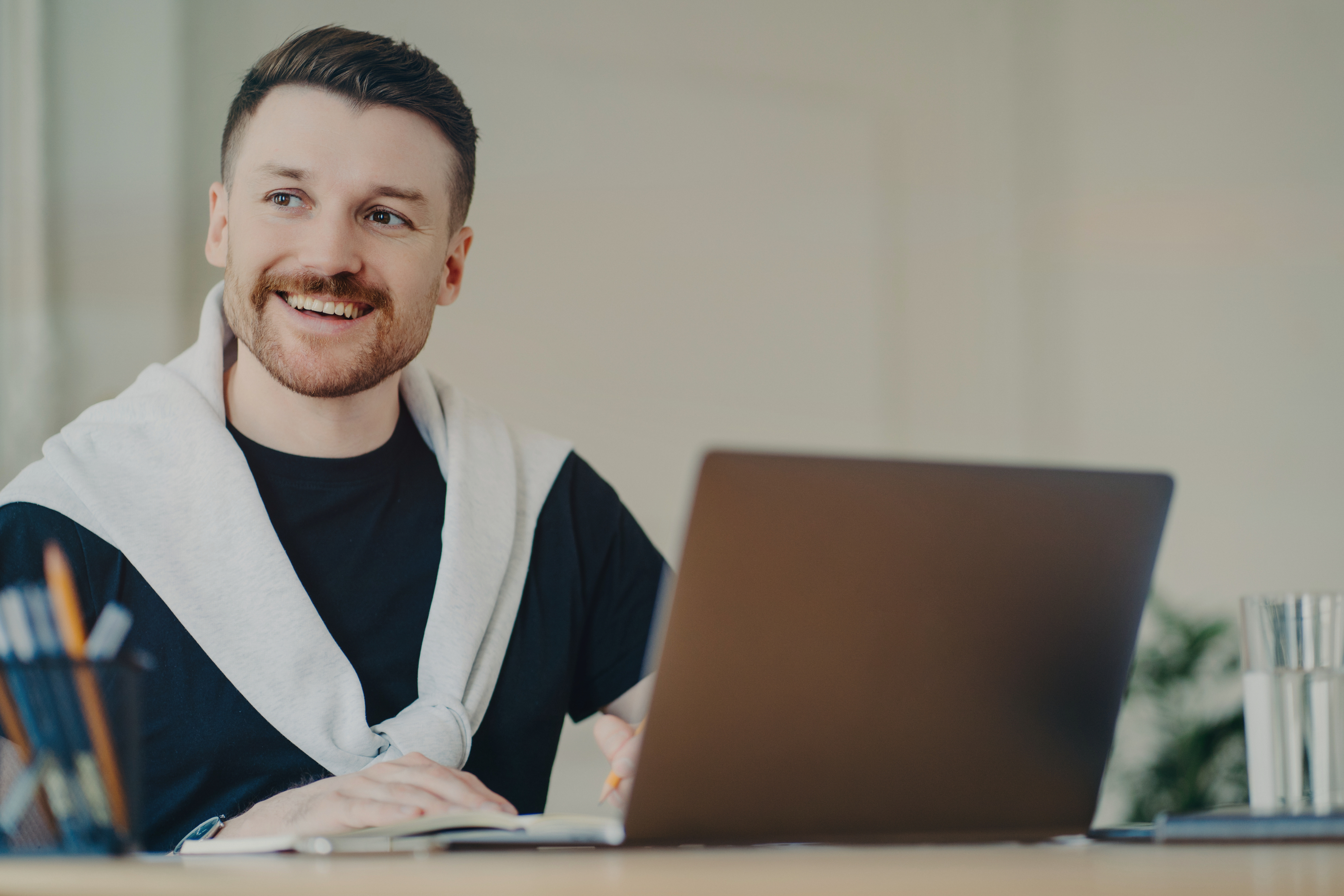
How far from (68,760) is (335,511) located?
3.20ft

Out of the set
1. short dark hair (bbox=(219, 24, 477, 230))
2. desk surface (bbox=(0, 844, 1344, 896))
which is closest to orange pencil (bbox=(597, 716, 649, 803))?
desk surface (bbox=(0, 844, 1344, 896))

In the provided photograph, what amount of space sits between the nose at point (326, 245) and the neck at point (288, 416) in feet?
0.50

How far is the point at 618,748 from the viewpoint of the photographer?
1.05 meters

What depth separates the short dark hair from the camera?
164 cm

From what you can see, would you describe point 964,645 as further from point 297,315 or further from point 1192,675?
point 1192,675

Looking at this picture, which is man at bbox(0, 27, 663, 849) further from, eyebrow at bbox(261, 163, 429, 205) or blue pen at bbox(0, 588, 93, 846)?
blue pen at bbox(0, 588, 93, 846)

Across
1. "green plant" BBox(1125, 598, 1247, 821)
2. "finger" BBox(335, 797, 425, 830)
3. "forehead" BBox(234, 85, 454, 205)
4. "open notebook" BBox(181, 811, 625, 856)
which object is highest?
"forehead" BBox(234, 85, 454, 205)

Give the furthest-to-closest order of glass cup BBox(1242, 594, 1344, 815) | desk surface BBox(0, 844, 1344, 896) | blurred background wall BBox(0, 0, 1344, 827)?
blurred background wall BBox(0, 0, 1344, 827) < glass cup BBox(1242, 594, 1344, 815) < desk surface BBox(0, 844, 1344, 896)

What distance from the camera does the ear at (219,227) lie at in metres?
1.70

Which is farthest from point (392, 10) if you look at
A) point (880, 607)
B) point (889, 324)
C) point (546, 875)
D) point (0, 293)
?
point (546, 875)

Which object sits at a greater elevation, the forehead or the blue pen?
the forehead

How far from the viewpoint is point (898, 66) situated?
10.7 ft

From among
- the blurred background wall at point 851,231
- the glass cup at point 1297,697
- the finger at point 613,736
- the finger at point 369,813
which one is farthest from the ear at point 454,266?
the glass cup at point 1297,697

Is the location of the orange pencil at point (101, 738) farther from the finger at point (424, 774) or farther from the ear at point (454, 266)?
the ear at point (454, 266)
